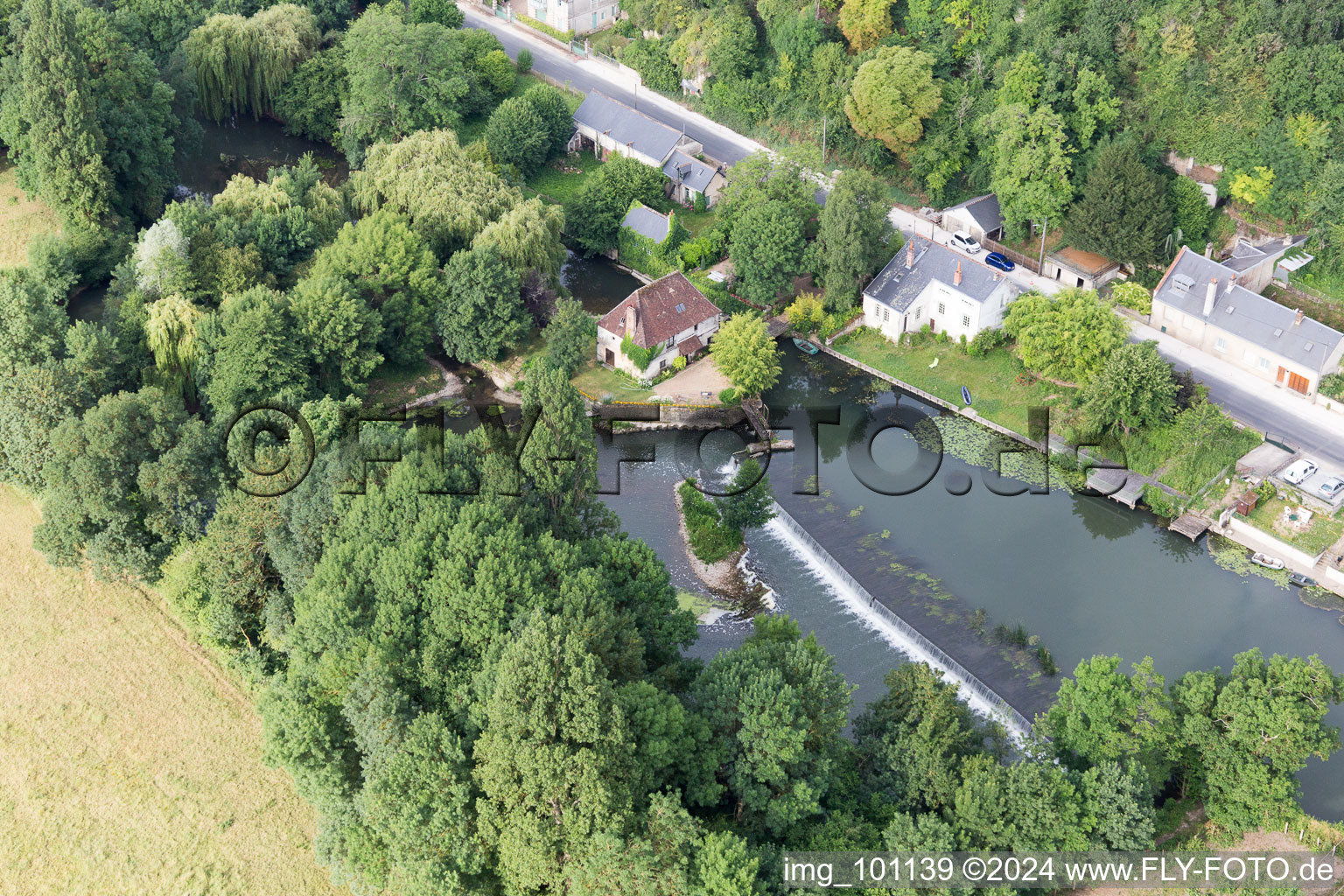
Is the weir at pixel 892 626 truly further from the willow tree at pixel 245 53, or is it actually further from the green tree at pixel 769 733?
the willow tree at pixel 245 53

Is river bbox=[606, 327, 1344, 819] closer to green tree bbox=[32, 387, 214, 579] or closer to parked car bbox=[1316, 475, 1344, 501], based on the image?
parked car bbox=[1316, 475, 1344, 501]

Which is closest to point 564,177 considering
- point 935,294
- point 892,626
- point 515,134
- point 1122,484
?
point 515,134

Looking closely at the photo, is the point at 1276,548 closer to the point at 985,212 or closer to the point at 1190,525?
the point at 1190,525

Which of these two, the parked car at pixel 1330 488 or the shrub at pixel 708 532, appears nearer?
the shrub at pixel 708 532

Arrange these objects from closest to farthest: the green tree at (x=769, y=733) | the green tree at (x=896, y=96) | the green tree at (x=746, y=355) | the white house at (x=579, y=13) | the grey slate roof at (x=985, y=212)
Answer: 1. the green tree at (x=769, y=733)
2. the green tree at (x=746, y=355)
3. the grey slate roof at (x=985, y=212)
4. the green tree at (x=896, y=96)
5. the white house at (x=579, y=13)

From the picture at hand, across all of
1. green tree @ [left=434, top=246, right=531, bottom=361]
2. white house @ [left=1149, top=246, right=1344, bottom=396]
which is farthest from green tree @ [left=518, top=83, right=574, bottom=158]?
white house @ [left=1149, top=246, right=1344, bottom=396]

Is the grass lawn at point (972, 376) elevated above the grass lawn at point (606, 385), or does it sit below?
above

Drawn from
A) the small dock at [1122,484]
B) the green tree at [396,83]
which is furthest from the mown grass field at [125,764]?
the small dock at [1122,484]
